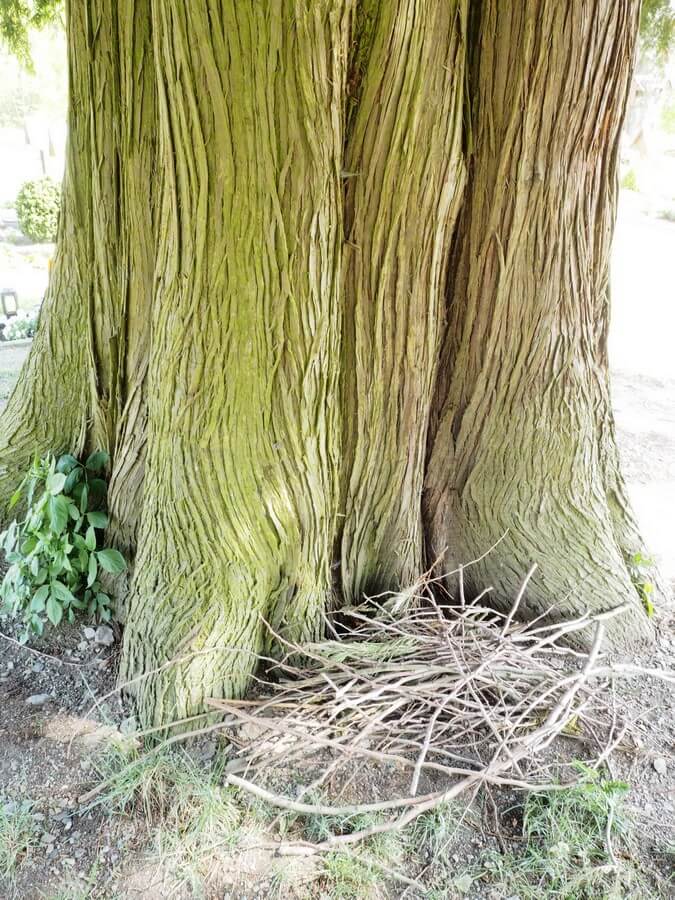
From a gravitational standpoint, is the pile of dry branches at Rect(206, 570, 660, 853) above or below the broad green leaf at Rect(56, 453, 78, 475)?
below

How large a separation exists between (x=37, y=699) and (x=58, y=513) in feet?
2.12

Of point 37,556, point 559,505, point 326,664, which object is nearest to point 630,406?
point 559,505

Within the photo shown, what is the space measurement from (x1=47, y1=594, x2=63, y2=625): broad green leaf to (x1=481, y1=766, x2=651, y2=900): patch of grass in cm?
159

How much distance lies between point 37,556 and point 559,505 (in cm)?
205

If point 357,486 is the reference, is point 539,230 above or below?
above

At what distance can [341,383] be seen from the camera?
2.34m

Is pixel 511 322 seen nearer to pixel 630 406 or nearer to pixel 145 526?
pixel 145 526

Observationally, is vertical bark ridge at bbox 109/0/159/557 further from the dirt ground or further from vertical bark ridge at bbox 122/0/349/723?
the dirt ground

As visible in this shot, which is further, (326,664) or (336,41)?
(326,664)

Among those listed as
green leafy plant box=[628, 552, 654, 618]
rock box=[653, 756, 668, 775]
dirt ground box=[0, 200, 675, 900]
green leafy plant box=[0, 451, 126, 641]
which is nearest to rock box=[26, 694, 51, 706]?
dirt ground box=[0, 200, 675, 900]

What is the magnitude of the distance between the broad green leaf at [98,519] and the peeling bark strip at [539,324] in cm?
133

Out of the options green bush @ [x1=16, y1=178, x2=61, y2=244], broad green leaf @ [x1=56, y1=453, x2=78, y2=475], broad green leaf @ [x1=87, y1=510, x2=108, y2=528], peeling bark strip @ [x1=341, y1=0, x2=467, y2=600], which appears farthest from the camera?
green bush @ [x1=16, y1=178, x2=61, y2=244]

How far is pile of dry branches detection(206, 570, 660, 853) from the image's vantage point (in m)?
1.94

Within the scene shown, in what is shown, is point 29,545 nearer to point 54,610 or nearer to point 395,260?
point 54,610
